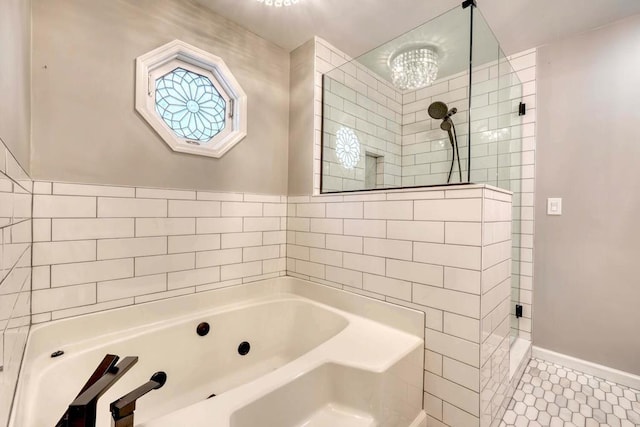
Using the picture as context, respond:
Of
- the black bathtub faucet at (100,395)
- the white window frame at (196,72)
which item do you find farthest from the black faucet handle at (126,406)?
the white window frame at (196,72)

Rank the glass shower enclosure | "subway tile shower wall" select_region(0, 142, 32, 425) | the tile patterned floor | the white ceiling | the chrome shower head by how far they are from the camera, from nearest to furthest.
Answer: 1. "subway tile shower wall" select_region(0, 142, 32, 425)
2. the tile patterned floor
3. the glass shower enclosure
4. the white ceiling
5. the chrome shower head

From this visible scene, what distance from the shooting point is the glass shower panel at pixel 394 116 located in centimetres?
160

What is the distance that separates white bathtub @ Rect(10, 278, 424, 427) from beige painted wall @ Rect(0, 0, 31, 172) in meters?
0.79

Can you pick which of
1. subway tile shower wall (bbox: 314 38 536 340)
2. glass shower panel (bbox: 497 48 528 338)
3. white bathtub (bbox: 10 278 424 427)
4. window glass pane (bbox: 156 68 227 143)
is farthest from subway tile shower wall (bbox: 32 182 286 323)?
glass shower panel (bbox: 497 48 528 338)

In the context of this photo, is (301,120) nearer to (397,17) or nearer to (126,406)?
(397,17)

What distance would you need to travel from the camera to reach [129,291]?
4.55 feet

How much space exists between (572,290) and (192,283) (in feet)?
7.89

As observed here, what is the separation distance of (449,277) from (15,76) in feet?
5.71

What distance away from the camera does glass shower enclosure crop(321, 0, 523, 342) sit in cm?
145

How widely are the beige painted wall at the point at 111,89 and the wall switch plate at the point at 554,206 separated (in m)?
2.07

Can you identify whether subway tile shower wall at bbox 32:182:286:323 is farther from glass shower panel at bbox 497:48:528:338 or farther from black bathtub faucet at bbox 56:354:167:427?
glass shower panel at bbox 497:48:528:338

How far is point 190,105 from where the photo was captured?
5.35 feet

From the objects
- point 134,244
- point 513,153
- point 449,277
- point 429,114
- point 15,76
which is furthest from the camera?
point 429,114

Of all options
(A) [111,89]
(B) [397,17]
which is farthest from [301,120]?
(A) [111,89]
